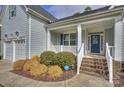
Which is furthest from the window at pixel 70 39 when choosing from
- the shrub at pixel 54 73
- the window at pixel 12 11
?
the window at pixel 12 11

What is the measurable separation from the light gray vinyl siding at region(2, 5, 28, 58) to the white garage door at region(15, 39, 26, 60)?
86cm

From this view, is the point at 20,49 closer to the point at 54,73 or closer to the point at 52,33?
the point at 52,33

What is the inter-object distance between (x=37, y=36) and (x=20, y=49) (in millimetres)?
2177

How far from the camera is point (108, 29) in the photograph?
9234 millimetres

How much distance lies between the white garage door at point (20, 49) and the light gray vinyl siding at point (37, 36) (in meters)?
1.00

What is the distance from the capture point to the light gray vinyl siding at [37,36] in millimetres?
10141

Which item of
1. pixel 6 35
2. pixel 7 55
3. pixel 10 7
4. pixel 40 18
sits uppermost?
pixel 10 7

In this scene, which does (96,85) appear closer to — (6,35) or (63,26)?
(63,26)

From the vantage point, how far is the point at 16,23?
11.2 meters

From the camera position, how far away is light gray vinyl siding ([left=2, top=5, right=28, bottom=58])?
10297 mm

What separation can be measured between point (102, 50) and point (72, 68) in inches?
148

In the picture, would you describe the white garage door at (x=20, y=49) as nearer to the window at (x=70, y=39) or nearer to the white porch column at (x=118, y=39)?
the window at (x=70, y=39)
